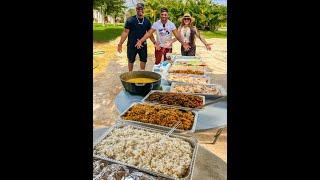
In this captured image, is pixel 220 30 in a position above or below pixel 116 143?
above

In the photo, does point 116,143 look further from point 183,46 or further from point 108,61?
point 183,46

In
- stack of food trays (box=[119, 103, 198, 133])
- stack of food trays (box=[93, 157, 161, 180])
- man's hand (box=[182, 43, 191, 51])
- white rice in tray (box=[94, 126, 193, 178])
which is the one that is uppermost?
man's hand (box=[182, 43, 191, 51])

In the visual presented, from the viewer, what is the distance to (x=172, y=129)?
139 cm

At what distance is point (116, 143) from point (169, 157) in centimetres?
24

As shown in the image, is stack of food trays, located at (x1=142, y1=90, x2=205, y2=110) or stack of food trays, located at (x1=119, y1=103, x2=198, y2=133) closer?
stack of food trays, located at (x1=119, y1=103, x2=198, y2=133)

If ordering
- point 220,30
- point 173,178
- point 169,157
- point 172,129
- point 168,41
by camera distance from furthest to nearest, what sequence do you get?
point 168,41 → point 220,30 → point 172,129 → point 169,157 → point 173,178

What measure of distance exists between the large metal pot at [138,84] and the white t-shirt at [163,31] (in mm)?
185

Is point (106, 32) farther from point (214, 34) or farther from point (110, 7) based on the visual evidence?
point (214, 34)

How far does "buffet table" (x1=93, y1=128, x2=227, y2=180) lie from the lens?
4.20 feet

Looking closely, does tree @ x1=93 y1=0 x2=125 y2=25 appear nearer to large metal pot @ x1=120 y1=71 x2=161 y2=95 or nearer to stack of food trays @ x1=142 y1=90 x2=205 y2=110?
large metal pot @ x1=120 y1=71 x2=161 y2=95

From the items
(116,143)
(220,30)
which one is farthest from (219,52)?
(116,143)

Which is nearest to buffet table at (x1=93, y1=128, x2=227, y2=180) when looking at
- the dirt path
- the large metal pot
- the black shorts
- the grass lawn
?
the dirt path

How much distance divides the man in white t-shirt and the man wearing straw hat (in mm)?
23

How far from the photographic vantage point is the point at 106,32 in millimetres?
1498
